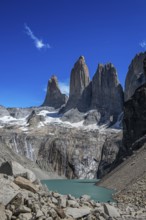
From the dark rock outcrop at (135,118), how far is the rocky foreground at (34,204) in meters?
76.5

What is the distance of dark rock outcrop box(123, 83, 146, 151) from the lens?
9971 centimetres

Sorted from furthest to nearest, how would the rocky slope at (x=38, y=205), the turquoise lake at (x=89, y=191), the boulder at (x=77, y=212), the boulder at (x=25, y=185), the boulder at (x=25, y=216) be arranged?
the turquoise lake at (x=89, y=191) → the boulder at (x=25, y=185) → the boulder at (x=77, y=212) → the rocky slope at (x=38, y=205) → the boulder at (x=25, y=216)

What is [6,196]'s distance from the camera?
16.8m

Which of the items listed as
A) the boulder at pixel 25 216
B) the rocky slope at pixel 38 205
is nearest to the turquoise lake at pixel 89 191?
the rocky slope at pixel 38 205

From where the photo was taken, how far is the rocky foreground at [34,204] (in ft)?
53.2

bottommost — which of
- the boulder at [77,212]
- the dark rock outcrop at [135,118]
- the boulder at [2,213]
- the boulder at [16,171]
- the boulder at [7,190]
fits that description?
the boulder at [77,212]

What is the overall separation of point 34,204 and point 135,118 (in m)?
89.2

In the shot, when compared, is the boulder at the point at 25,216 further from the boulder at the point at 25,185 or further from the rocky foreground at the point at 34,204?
the boulder at the point at 25,185

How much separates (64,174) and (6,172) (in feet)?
529

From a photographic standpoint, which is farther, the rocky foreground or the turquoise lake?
the turquoise lake

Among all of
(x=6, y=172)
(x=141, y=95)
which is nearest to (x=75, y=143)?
(x=141, y=95)

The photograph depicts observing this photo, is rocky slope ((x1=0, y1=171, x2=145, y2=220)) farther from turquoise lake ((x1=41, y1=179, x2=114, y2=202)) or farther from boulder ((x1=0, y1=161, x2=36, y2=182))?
turquoise lake ((x1=41, y1=179, x2=114, y2=202))

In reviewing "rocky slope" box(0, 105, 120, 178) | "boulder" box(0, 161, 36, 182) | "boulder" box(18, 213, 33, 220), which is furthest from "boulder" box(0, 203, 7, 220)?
"rocky slope" box(0, 105, 120, 178)

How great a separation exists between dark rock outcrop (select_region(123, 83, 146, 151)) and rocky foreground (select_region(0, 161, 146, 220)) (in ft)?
251
